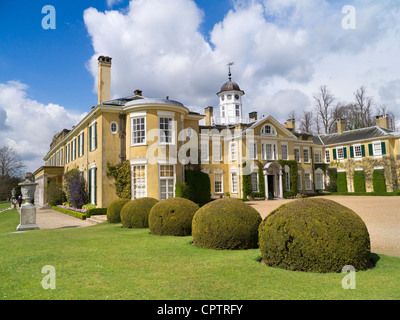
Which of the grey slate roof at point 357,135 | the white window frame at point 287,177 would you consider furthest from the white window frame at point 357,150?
the white window frame at point 287,177

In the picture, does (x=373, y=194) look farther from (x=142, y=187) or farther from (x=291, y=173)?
(x=142, y=187)

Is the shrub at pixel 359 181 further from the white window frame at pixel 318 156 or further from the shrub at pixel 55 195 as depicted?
the shrub at pixel 55 195

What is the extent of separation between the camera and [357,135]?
34688 millimetres

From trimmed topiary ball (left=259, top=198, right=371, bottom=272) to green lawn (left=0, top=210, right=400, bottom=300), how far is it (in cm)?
21

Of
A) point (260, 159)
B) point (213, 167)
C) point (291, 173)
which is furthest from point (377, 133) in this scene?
point (213, 167)

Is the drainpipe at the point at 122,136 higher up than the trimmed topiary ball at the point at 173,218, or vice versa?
the drainpipe at the point at 122,136

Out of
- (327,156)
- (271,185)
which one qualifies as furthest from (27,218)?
(327,156)

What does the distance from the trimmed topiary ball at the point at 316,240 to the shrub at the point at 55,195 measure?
26578 millimetres

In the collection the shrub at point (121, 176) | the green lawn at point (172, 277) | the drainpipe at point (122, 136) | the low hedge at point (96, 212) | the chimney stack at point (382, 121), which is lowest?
the green lawn at point (172, 277)

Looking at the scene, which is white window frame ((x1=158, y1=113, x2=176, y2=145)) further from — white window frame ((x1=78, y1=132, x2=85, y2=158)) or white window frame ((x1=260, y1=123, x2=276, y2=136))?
white window frame ((x1=260, y1=123, x2=276, y2=136))

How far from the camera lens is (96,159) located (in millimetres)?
18828

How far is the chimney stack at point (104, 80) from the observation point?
2123 cm

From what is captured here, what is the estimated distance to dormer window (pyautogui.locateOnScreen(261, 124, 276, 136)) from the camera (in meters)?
31.1
